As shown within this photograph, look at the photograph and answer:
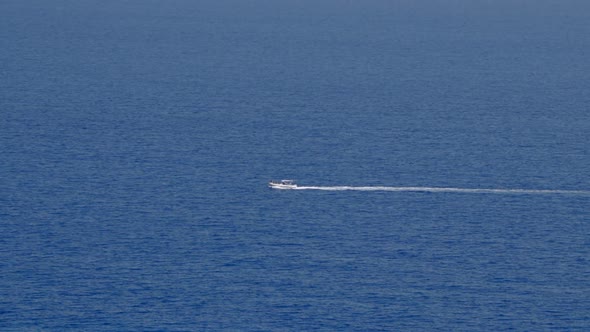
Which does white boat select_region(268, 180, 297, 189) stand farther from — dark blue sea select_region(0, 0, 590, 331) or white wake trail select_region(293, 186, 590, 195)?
dark blue sea select_region(0, 0, 590, 331)

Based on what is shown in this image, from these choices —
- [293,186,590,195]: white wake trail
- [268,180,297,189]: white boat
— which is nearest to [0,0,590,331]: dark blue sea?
[293,186,590,195]: white wake trail

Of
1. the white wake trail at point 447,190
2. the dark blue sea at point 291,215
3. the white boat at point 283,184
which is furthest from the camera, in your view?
the white boat at point 283,184

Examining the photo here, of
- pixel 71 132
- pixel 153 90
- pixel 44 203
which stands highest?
pixel 44 203

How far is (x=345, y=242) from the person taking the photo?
392 ft

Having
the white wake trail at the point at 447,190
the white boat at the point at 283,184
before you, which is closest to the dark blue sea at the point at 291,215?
the white wake trail at the point at 447,190

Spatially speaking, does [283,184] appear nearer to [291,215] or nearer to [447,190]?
[291,215]

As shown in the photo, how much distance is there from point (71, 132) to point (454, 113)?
172 feet

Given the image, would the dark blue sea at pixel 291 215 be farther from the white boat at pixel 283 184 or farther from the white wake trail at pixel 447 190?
the white boat at pixel 283 184

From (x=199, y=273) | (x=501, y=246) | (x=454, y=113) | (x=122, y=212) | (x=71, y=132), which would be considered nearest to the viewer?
(x=199, y=273)

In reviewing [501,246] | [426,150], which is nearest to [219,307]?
[501,246]

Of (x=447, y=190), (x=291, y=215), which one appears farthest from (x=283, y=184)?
(x=447, y=190)

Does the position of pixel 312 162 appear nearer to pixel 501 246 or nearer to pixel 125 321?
pixel 501 246

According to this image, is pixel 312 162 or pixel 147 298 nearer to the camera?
pixel 147 298

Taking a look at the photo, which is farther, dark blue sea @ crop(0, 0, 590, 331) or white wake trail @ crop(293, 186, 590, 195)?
white wake trail @ crop(293, 186, 590, 195)
